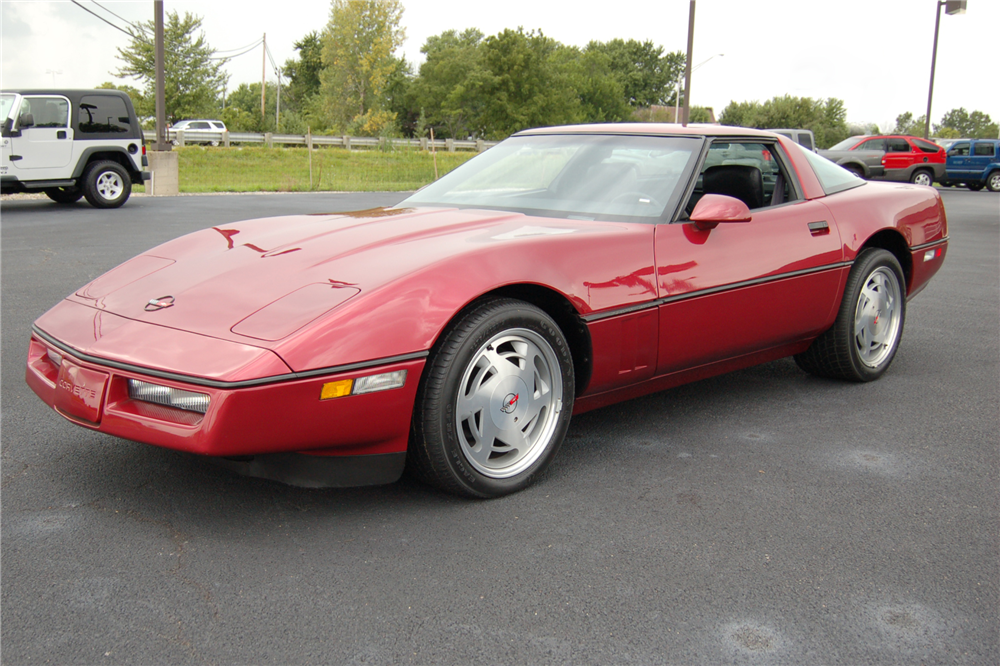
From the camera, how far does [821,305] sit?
4.01 m

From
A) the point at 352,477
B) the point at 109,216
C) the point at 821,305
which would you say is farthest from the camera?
the point at 109,216

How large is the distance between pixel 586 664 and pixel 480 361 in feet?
3.64

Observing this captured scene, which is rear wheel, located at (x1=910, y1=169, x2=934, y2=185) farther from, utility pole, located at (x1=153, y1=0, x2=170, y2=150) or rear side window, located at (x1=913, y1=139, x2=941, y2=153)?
utility pole, located at (x1=153, y1=0, x2=170, y2=150)

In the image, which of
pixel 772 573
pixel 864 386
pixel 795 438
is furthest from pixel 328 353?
pixel 864 386

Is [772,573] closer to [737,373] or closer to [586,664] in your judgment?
[586,664]

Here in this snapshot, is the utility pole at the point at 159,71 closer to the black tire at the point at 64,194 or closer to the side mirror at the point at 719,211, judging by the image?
the black tire at the point at 64,194

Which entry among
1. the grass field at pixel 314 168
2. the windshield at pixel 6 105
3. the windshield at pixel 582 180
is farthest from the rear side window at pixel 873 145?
the windshield at pixel 582 180

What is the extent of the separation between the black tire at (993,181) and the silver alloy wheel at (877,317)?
25472mm

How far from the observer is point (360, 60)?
62250 millimetres

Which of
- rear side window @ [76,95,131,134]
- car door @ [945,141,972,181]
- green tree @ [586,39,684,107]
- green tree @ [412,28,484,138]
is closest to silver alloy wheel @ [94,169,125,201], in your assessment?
rear side window @ [76,95,131,134]

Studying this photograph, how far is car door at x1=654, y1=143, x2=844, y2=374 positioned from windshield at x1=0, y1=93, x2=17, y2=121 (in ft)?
40.4

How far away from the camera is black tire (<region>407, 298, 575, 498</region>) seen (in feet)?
8.69

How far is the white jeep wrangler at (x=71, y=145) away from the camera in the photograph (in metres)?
12.7

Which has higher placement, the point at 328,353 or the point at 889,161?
the point at 889,161
